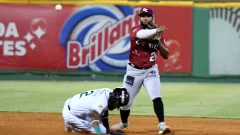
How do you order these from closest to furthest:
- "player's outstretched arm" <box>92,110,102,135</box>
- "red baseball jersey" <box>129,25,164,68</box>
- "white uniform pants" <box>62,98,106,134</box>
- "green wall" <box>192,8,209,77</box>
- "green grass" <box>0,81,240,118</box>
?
1. "player's outstretched arm" <box>92,110,102,135</box>
2. "white uniform pants" <box>62,98,106,134</box>
3. "red baseball jersey" <box>129,25,164,68</box>
4. "green grass" <box>0,81,240,118</box>
5. "green wall" <box>192,8,209,77</box>

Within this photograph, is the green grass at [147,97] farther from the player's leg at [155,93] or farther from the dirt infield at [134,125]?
the player's leg at [155,93]

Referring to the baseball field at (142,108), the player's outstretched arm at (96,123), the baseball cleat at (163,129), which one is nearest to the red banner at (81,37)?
the baseball field at (142,108)

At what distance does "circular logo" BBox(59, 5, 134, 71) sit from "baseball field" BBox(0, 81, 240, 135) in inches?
44.8

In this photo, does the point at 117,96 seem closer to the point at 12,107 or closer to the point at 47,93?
the point at 12,107

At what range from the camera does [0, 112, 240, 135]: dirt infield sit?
989cm

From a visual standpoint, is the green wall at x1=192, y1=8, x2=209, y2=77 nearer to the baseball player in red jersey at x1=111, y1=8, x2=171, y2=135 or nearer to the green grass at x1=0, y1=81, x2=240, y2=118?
the green grass at x1=0, y1=81, x2=240, y2=118

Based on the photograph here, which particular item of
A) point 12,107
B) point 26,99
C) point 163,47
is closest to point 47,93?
point 26,99

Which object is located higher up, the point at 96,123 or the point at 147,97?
the point at 96,123

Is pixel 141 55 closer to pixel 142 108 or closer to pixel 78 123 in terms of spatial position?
pixel 78 123

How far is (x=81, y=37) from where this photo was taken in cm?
2111

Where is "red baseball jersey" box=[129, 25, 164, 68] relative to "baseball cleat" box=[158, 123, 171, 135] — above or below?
above

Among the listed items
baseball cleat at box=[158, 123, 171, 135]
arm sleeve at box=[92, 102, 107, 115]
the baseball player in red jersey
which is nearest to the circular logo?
the baseball player in red jersey

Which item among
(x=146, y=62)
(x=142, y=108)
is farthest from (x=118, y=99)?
(x=142, y=108)

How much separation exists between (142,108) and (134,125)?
2.98m
